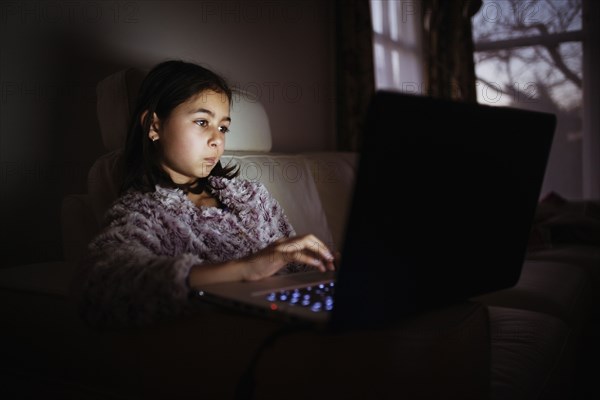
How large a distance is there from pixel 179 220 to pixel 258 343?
47 centimetres

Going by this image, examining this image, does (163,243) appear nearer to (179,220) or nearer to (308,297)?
(179,220)

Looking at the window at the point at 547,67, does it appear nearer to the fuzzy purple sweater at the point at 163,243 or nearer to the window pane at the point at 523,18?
the window pane at the point at 523,18

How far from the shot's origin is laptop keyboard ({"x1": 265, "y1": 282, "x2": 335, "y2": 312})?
82 centimetres

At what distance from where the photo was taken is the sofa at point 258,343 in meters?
0.81

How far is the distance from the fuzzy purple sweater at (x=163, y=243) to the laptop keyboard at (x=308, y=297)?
155mm

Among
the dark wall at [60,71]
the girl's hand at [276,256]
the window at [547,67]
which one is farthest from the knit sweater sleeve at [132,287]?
the window at [547,67]

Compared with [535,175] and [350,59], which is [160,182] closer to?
[535,175]

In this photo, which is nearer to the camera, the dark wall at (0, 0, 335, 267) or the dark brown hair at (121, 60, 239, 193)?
the dark brown hair at (121, 60, 239, 193)

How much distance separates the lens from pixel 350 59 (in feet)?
10.7

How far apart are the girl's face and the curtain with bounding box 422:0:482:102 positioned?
117 inches

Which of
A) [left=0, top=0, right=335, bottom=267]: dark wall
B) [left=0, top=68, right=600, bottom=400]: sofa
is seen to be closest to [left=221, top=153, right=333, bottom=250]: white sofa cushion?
[left=0, top=68, right=600, bottom=400]: sofa

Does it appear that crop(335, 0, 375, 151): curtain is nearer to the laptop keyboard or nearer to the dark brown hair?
the dark brown hair

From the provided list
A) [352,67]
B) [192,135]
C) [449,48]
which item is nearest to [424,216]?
[192,135]

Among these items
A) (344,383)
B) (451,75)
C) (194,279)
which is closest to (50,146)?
(194,279)
